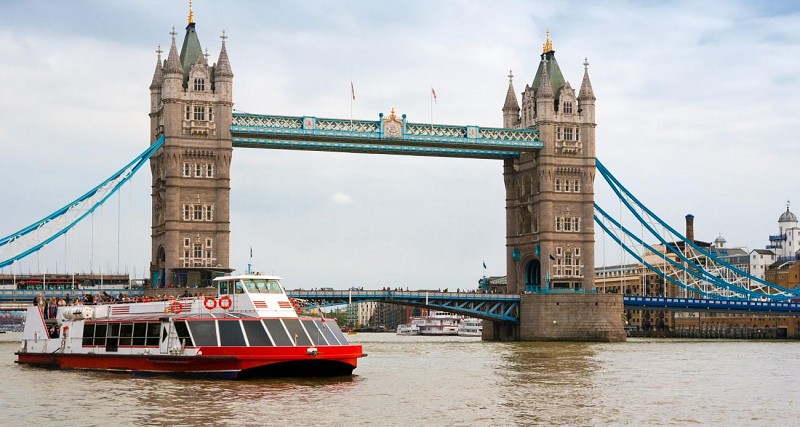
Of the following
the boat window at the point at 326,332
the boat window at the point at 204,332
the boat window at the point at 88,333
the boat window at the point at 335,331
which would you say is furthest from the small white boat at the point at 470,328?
the boat window at the point at 204,332

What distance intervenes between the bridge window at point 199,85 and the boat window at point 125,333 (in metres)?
45.9

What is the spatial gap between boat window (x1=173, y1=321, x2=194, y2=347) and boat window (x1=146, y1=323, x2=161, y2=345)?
1.39m

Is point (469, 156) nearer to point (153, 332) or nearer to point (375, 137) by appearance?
→ point (375, 137)

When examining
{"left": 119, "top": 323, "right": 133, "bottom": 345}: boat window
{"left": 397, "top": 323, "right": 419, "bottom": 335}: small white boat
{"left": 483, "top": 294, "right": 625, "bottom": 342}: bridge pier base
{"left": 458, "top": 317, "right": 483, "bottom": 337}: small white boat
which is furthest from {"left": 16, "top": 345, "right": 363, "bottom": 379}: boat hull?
{"left": 397, "top": 323, "right": 419, "bottom": 335}: small white boat

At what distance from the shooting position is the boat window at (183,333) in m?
43.1

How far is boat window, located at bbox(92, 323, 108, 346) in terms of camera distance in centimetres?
4738

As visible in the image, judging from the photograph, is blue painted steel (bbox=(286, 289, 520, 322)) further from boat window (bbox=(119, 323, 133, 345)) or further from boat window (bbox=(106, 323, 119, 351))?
boat window (bbox=(119, 323, 133, 345))

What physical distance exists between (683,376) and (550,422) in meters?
19.4

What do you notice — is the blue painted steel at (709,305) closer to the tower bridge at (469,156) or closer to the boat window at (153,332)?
the tower bridge at (469,156)

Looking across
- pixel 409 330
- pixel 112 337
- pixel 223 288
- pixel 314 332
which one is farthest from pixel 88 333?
pixel 409 330

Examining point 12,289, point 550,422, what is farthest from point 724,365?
point 12,289

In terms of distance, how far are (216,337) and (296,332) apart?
2.91 m

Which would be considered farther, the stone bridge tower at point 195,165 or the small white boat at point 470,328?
the small white boat at point 470,328

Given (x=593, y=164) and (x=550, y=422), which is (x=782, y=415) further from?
(x=593, y=164)
